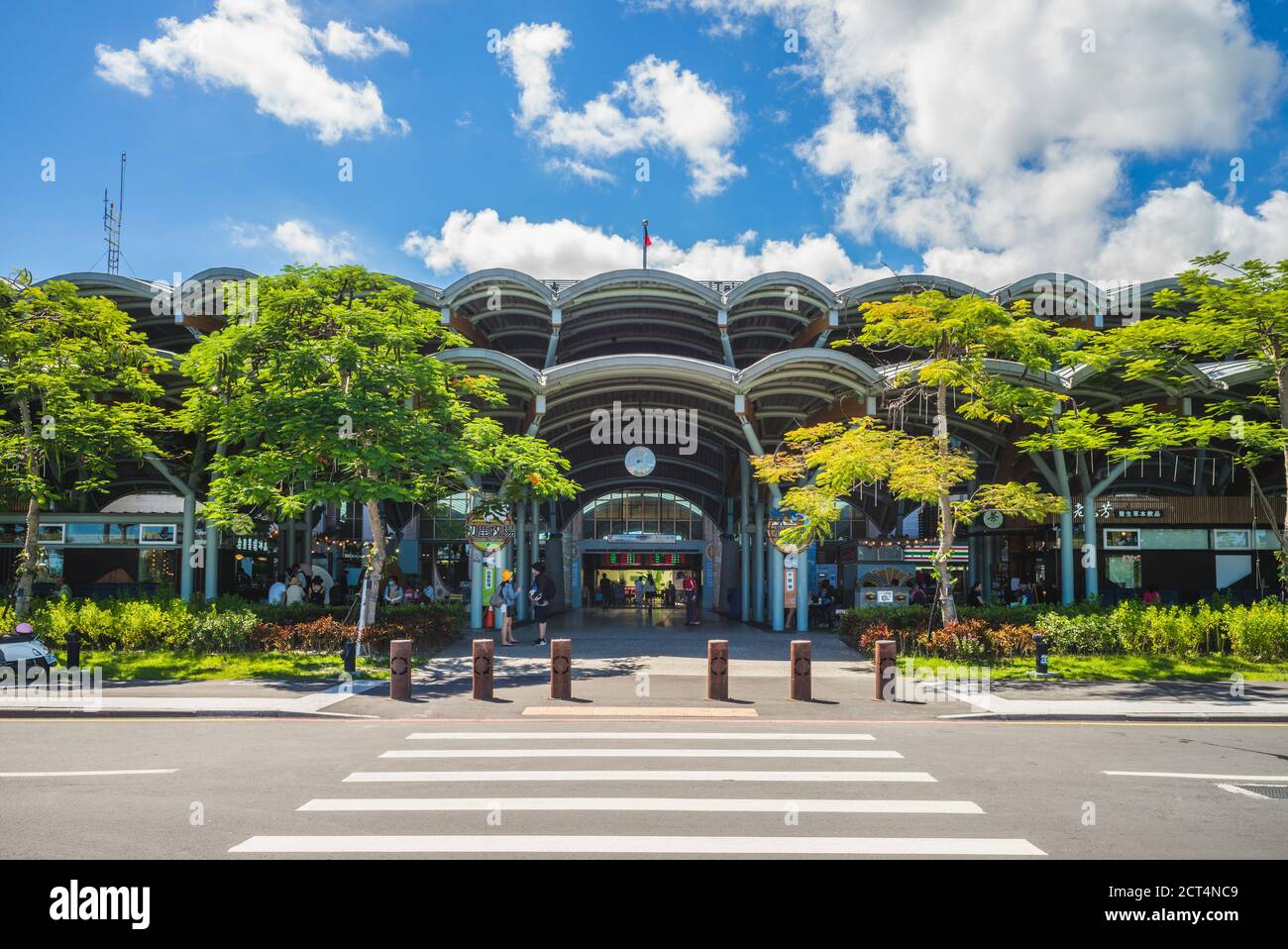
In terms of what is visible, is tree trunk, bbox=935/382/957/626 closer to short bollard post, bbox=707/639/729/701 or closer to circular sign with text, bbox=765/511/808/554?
circular sign with text, bbox=765/511/808/554

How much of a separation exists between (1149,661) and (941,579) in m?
4.42

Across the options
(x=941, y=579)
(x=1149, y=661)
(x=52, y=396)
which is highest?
(x=52, y=396)

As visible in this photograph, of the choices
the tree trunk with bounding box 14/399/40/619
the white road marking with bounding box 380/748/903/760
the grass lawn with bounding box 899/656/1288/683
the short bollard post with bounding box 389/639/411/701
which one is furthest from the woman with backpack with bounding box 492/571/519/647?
the white road marking with bounding box 380/748/903/760

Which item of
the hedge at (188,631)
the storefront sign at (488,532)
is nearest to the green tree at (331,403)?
the hedge at (188,631)

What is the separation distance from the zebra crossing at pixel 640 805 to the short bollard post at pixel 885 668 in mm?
4094

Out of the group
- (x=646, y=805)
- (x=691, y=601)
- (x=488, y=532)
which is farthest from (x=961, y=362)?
(x=646, y=805)

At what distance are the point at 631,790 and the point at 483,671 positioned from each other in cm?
678

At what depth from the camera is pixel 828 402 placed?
2888cm

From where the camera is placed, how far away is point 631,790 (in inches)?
335

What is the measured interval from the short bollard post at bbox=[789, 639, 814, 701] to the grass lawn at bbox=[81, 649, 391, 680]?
8017 millimetres

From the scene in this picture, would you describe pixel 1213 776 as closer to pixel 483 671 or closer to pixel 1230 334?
pixel 483 671
